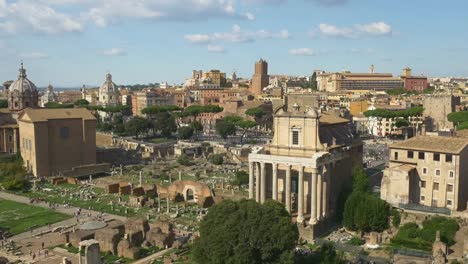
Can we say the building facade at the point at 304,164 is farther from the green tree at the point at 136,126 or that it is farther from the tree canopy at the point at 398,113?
the tree canopy at the point at 398,113

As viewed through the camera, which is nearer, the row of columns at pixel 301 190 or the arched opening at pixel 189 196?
the row of columns at pixel 301 190

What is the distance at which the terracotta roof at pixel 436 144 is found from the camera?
36781 millimetres

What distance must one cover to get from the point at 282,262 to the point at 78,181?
126 feet

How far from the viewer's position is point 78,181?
5812 centimetres

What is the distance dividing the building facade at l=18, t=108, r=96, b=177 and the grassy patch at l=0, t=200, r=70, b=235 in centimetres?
1338

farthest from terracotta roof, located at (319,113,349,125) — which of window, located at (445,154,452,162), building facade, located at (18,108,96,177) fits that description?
building facade, located at (18,108,96,177)

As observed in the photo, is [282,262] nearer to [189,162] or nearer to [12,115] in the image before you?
[189,162]

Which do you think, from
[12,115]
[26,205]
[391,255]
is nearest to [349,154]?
[391,255]

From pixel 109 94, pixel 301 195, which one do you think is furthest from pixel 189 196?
pixel 109 94

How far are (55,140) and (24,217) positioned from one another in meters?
20.0

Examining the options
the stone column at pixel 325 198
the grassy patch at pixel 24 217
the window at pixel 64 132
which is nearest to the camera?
the stone column at pixel 325 198

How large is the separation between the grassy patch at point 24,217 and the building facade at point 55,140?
13.4 m

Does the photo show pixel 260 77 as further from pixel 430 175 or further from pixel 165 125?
pixel 430 175

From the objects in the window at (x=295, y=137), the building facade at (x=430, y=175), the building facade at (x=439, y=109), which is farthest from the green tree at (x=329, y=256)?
the building facade at (x=439, y=109)
